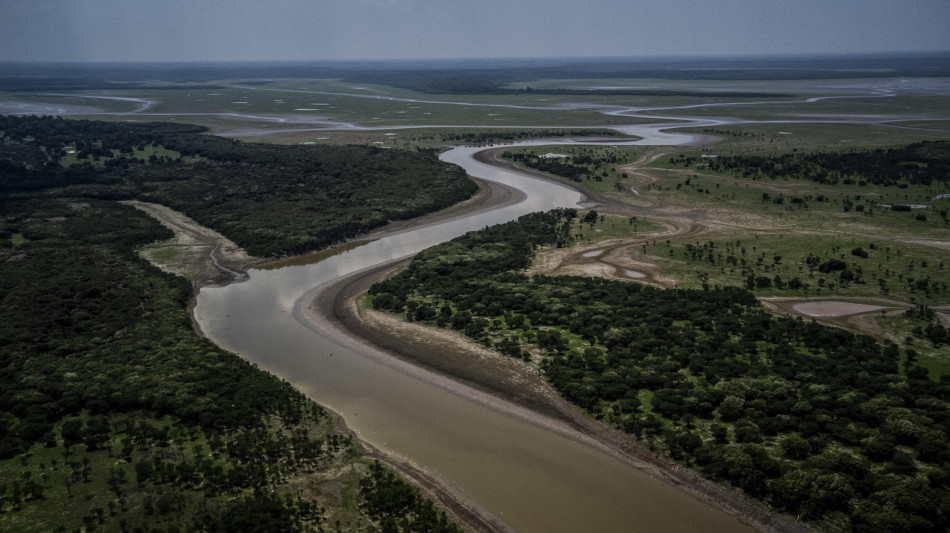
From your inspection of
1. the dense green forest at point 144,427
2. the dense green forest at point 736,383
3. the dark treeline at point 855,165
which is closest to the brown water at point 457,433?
the dense green forest at point 144,427

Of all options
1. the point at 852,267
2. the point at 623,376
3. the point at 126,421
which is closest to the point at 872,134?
the point at 852,267

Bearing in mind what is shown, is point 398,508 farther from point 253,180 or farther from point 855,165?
point 855,165

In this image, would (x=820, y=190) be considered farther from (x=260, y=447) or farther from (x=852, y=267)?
(x=260, y=447)

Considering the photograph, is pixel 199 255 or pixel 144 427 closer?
pixel 144 427

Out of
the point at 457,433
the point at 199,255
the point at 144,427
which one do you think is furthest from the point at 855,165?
the point at 144,427

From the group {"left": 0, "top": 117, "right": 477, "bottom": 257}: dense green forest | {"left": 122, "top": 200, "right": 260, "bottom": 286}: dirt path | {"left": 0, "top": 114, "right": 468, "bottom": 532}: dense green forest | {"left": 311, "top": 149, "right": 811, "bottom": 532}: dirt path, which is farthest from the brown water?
{"left": 0, "top": 117, "right": 477, "bottom": 257}: dense green forest

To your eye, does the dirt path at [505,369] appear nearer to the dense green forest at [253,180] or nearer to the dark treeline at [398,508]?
the dark treeline at [398,508]
